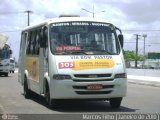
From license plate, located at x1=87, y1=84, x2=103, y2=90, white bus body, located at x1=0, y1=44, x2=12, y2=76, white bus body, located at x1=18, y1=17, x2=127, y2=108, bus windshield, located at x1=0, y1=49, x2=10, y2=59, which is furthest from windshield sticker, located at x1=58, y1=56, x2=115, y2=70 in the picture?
bus windshield, located at x1=0, y1=49, x2=10, y2=59

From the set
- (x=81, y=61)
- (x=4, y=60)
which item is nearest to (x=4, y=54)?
(x=4, y=60)

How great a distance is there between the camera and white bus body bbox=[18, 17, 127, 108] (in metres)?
15.5

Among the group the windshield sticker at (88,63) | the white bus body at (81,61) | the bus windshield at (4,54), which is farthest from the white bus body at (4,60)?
the windshield sticker at (88,63)

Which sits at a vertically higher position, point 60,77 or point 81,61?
point 81,61

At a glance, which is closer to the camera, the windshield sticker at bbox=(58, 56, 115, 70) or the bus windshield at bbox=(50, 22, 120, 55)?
the windshield sticker at bbox=(58, 56, 115, 70)

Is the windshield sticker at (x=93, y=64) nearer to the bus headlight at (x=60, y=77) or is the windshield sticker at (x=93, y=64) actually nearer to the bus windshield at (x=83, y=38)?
the bus headlight at (x=60, y=77)

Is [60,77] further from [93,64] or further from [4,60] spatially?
[4,60]

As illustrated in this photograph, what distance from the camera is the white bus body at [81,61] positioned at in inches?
610

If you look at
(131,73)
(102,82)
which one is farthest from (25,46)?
(131,73)

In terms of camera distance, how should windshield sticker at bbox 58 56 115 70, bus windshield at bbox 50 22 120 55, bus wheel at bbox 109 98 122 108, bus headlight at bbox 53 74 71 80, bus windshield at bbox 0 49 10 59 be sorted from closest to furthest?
bus headlight at bbox 53 74 71 80 → windshield sticker at bbox 58 56 115 70 → bus windshield at bbox 50 22 120 55 → bus wheel at bbox 109 98 122 108 → bus windshield at bbox 0 49 10 59

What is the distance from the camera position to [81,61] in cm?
1566

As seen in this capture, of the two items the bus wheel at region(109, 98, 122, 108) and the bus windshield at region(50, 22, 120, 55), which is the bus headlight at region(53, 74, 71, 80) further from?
the bus wheel at region(109, 98, 122, 108)

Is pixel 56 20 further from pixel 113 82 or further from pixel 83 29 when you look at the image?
pixel 113 82

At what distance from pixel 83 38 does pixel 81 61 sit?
1.02 metres
